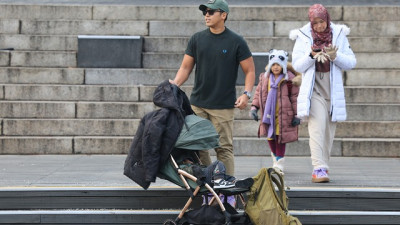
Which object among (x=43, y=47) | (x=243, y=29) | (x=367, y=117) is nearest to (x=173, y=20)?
(x=243, y=29)

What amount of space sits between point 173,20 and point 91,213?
6714 mm

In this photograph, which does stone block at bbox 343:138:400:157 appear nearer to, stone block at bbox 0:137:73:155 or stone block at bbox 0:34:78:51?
stone block at bbox 0:137:73:155

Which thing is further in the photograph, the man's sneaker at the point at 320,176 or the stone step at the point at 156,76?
the stone step at the point at 156,76

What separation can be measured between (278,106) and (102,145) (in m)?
2.75

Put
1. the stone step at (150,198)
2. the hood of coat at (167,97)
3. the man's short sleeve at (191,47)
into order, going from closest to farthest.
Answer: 1. the hood of coat at (167,97)
2. the stone step at (150,198)
3. the man's short sleeve at (191,47)

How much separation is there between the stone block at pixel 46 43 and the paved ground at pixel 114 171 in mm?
2705

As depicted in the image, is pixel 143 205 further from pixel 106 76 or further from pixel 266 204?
pixel 106 76

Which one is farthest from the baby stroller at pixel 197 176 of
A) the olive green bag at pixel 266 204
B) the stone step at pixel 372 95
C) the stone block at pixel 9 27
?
the stone block at pixel 9 27

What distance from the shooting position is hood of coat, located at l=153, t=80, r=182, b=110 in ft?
24.5

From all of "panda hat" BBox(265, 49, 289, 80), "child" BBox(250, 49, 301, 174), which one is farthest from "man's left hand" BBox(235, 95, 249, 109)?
"panda hat" BBox(265, 49, 289, 80)

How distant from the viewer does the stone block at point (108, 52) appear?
12844 millimetres

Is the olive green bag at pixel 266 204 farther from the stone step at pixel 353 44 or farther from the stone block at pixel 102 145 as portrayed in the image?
the stone step at pixel 353 44

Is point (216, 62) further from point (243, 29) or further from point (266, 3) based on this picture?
point (266, 3)

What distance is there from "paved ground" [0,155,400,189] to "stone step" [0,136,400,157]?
7.2 inches
